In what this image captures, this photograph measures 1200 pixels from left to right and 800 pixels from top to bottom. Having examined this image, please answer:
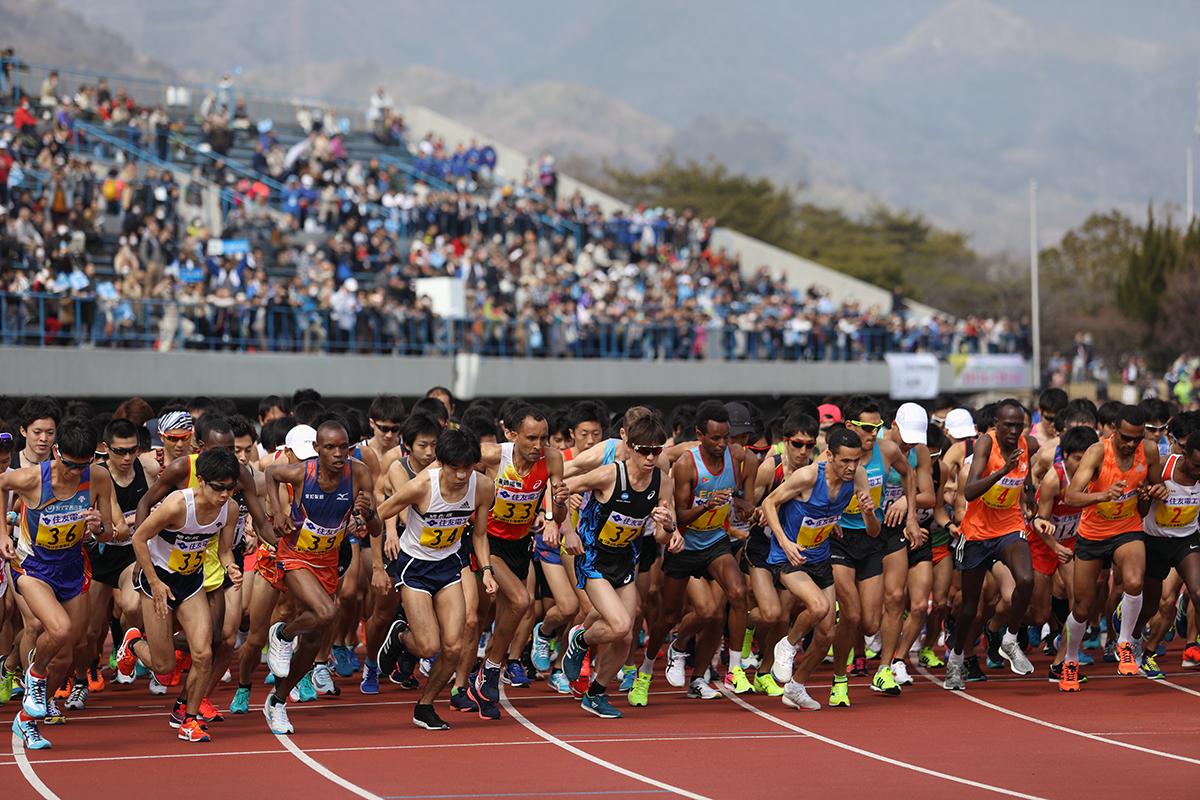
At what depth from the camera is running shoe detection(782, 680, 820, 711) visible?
446 inches

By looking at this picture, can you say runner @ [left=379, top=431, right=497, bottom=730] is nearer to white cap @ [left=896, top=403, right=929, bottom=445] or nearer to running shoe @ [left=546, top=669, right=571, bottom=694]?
running shoe @ [left=546, top=669, right=571, bottom=694]

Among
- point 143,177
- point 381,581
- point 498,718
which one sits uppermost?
point 143,177

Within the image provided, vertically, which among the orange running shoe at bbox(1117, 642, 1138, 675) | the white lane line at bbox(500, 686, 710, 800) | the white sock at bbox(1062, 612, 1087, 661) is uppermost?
the white sock at bbox(1062, 612, 1087, 661)

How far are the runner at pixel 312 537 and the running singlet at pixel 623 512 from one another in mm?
1436

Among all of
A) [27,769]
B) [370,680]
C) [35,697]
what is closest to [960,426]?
[370,680]

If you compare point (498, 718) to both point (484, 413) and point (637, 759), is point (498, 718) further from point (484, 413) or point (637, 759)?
point (484, 413)

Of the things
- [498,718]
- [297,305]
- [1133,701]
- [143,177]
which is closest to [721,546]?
[498,718]

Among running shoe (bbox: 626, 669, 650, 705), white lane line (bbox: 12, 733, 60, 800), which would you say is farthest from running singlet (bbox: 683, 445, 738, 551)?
white lane line (bbox: 12, 733, 60, 800)

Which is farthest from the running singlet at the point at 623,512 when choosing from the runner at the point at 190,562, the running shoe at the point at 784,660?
the runner at the point at 190,562

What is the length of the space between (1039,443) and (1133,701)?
11.4 ft

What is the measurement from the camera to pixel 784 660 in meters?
11.7

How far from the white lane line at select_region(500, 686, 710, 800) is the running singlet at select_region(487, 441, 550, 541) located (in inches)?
47.2

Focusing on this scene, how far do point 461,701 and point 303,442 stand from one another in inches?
80.8

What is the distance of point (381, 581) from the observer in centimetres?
1053
